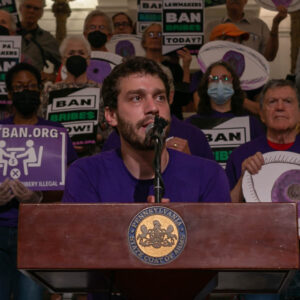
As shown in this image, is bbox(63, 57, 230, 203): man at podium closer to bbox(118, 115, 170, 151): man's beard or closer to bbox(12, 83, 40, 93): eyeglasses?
bbox(118, 115, 170, 151): man's beard

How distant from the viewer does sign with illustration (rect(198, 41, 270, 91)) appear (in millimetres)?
6531

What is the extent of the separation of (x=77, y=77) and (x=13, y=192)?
2.19 metres

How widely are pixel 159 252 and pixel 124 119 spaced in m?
0.91

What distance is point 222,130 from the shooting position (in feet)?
17.9

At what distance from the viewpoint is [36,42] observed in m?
7.58

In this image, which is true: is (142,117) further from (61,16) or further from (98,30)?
(61,16)

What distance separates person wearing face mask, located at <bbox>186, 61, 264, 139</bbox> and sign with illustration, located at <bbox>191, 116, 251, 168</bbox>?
18cm

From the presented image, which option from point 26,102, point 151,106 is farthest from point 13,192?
point 151,106

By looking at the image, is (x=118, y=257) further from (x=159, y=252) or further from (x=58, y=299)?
(x=58, y=299)

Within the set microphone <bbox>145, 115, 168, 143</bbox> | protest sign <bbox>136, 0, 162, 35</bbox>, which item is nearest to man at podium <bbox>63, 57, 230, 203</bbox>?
microphone <bbox>145, 115, 168, 143</bbox>

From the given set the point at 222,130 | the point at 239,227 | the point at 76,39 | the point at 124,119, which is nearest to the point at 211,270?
the point at 239,227

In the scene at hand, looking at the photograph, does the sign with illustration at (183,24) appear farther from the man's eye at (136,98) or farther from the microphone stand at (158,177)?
the microphone stand at (158,177)

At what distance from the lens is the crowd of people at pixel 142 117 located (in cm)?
274

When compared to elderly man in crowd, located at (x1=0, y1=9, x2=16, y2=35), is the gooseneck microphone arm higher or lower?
lower
